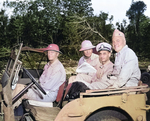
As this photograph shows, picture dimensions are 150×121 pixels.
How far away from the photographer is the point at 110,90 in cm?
325

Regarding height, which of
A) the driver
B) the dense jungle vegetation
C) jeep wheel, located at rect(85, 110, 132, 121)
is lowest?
jeep wheel, located at rect(85, 110, 132, 121)

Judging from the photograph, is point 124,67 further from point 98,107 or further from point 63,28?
point 63,28

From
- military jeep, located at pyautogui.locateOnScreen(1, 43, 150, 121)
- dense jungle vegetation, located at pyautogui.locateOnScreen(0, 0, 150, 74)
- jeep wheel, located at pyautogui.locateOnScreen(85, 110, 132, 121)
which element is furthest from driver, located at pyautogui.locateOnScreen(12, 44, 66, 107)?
dense jungle vegetation, located at pyautogui.locateOnScreen(0, 0, 150, 74)

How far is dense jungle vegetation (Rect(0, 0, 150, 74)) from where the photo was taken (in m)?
11.5

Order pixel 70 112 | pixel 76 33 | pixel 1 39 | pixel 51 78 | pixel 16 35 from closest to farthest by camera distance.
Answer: pixel 70 112 < pixel 51 78 < pixel 76 33 < pixel 1 39 < pixel 16 35

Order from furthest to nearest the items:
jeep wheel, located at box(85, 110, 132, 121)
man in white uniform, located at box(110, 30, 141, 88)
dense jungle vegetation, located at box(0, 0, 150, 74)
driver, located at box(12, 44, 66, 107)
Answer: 1. dense jungle vegetation, located at box(0, 0, 150, 74)
2. driver, located at box(12, 44, 66, 107)
3. man in white uniform, located at box(110, 30, 141, 88)
4. jeep wheel, located at box(85, 110, 132, 121)

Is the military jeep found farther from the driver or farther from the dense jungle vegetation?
the dense jungle vegetation

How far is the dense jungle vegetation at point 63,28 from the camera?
455 inches

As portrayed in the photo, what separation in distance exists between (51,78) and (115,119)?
127 cm

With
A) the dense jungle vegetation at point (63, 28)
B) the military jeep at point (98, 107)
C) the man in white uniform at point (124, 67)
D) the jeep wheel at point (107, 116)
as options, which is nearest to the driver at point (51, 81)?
the military jeep at point (98, 107)

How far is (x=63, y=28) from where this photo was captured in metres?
14.9

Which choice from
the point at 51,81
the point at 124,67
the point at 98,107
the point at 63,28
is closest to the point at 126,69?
the point at 124,67

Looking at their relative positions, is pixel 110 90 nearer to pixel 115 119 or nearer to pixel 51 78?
pixel 115 119

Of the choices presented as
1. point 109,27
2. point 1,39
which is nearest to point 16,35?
point 1,39
